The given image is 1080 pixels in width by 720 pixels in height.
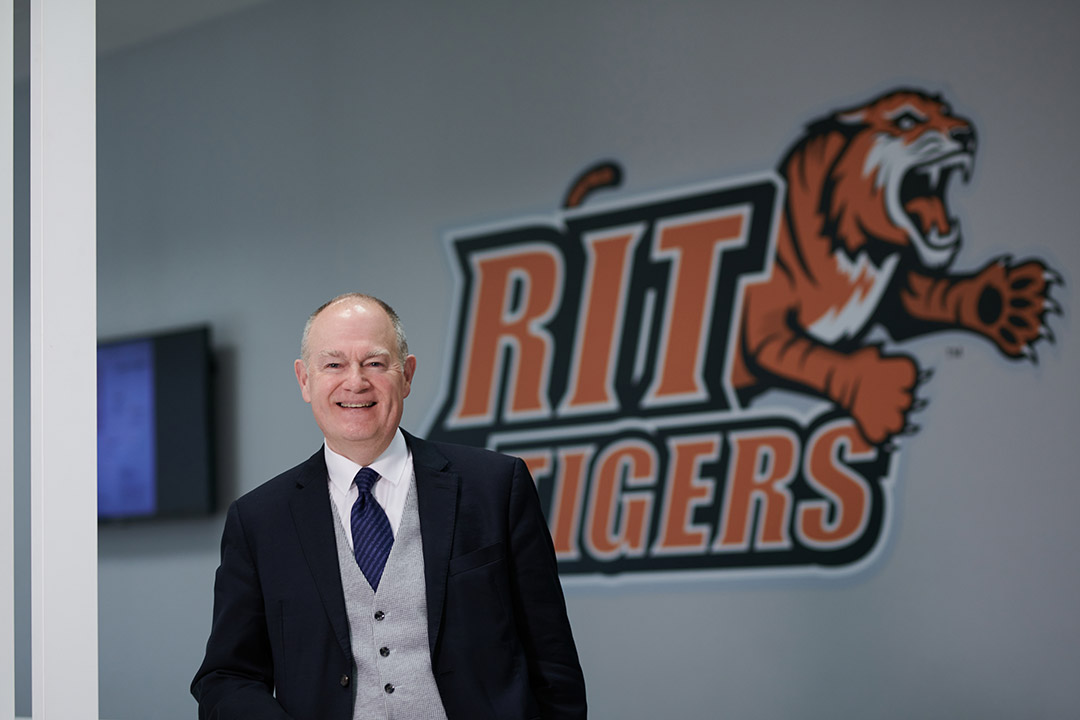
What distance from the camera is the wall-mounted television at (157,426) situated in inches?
196

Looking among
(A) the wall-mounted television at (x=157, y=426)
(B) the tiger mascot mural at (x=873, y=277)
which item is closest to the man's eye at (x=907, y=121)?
(B) the tiger mascot mural at (x=873, y=277)

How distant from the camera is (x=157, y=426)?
5.13m

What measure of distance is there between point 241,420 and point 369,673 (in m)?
Answer: 3.41

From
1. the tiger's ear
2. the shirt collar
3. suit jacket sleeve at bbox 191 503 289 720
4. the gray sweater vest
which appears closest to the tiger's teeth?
the tiger's ear

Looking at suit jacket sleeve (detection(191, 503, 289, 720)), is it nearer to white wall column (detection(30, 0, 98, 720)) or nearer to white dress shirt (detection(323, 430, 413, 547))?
white dress shirt (detection(323, 430, 413, 547))

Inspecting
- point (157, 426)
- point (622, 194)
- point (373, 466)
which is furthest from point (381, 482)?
point (157, 426)

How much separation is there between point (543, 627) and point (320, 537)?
0.41 metres

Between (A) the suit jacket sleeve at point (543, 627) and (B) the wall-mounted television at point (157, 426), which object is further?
(B) the wall-mounted television at point (157, 426)

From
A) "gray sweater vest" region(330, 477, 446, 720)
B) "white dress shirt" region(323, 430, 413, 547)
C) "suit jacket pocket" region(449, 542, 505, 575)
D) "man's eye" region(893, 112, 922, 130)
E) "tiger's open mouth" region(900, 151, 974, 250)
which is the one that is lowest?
"gray sweater vest" region(330, 477, 446, 720)

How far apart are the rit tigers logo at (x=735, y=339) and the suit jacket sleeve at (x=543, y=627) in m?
1.96

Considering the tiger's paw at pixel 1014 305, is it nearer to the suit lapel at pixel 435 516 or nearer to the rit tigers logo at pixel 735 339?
the rit tigers logo at pixel 735 339

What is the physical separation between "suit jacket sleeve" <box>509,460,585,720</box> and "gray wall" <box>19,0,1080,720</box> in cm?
196

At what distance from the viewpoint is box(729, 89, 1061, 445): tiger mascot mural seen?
3.46 meters

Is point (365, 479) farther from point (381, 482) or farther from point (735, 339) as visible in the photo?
point (735, 339)
